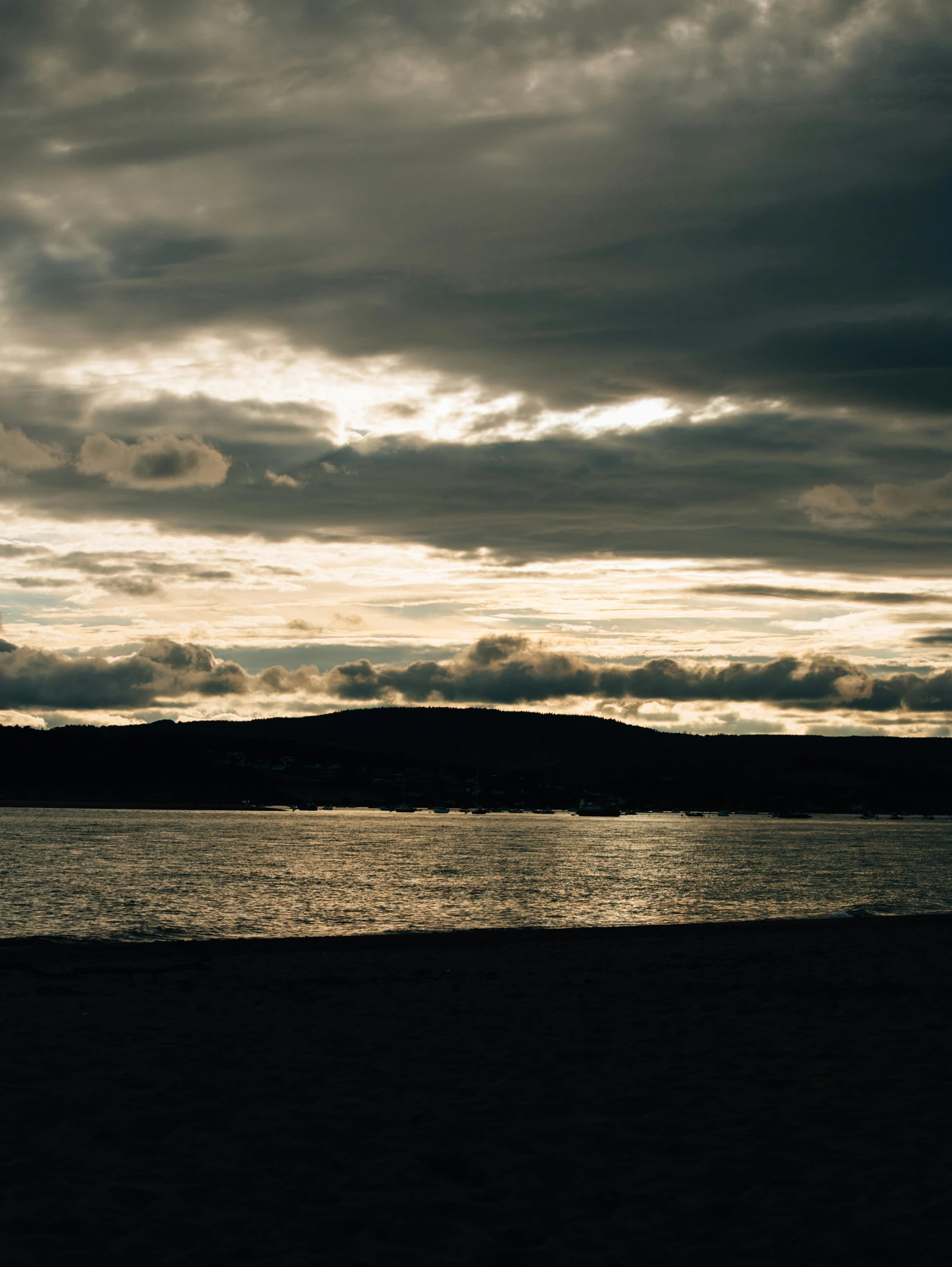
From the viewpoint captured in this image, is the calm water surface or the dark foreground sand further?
the calm water surface

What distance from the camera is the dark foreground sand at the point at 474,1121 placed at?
8602 mm

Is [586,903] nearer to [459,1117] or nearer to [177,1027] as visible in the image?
[177,1027]

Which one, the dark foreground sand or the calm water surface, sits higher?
the dark foreground sand

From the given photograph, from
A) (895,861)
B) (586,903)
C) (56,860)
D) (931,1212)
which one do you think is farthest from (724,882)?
(931,1212)

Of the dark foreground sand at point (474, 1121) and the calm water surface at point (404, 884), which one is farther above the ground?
the dark foreground sand at point (474, 1121)

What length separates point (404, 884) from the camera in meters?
69.0

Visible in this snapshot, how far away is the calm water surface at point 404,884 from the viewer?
47.1m

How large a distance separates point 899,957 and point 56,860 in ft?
247

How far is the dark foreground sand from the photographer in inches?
339

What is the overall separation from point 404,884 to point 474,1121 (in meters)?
58.3

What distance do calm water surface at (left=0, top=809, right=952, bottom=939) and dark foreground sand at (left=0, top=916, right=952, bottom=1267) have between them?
22.4 meters

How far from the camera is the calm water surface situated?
154 feet

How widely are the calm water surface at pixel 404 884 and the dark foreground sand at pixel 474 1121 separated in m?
22.4

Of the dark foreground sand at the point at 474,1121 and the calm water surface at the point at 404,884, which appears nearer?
the dark foreground sand at the point at 474,1121
